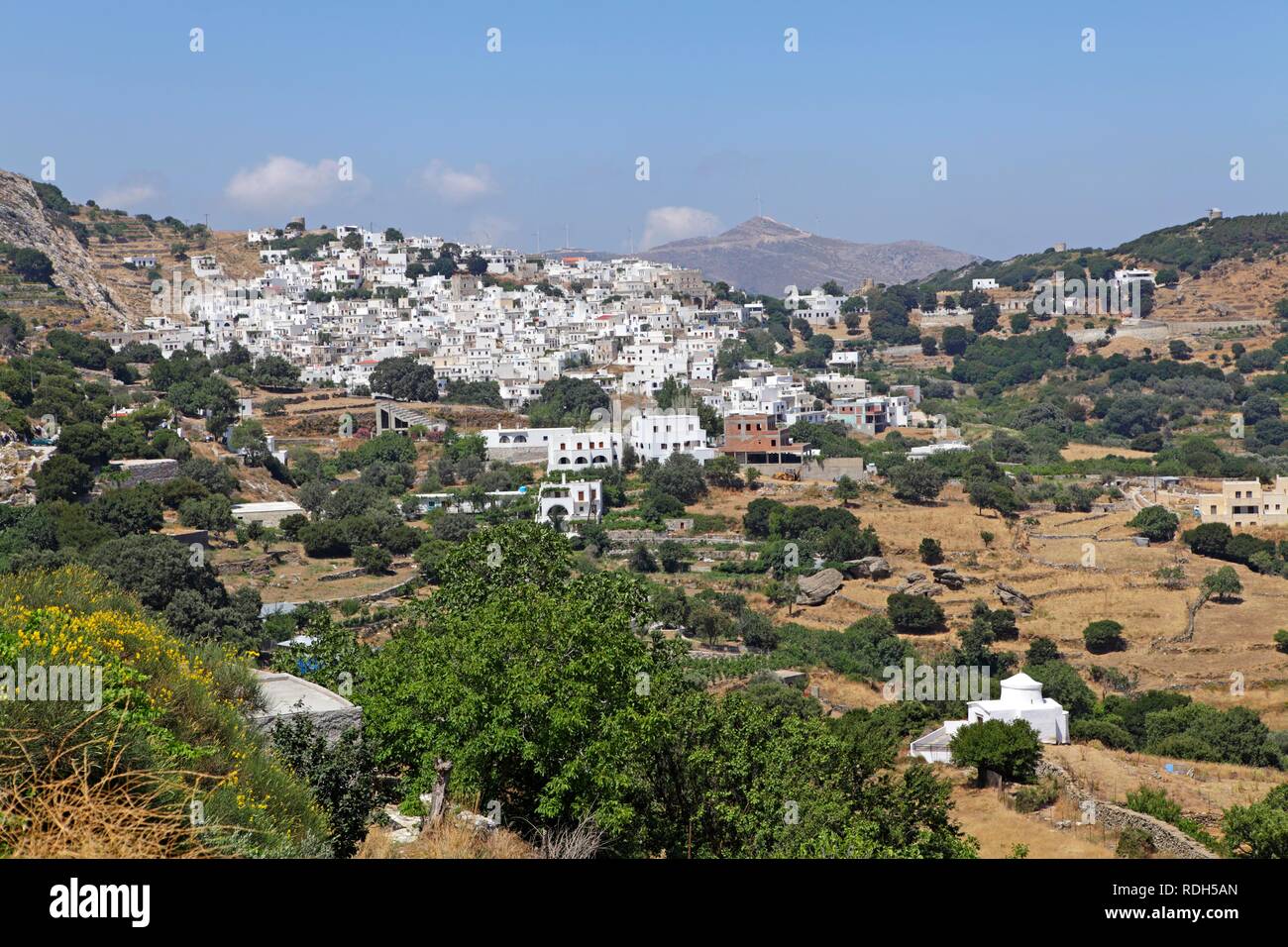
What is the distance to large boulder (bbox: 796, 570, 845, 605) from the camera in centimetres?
2806

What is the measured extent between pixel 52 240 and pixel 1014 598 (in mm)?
56743

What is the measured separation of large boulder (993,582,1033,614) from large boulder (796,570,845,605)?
10.9 ft

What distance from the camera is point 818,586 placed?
2847cm

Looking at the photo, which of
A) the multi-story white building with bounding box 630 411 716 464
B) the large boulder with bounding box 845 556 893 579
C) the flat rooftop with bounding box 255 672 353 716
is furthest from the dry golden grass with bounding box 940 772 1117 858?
the multi-story white building with bounding box 630 411 716 464

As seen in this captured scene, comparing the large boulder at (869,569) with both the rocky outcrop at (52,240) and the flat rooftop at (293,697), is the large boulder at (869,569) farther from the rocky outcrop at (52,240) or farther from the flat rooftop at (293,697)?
the rocky outcrop at (52,240)

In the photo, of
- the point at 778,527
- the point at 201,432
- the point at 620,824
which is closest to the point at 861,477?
the point at 778,527

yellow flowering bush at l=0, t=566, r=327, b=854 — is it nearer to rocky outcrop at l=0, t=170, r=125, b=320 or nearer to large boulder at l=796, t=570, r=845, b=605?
large boulder at l=796, t=570, r=845, b=605

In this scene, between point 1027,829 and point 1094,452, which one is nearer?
point 1027,829

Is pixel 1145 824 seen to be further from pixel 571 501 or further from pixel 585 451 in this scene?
pixel 585 451

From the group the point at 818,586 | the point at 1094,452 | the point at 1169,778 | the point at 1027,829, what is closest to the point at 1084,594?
the point at 818,586

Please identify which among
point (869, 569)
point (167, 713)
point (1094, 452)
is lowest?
point (869, 569)
